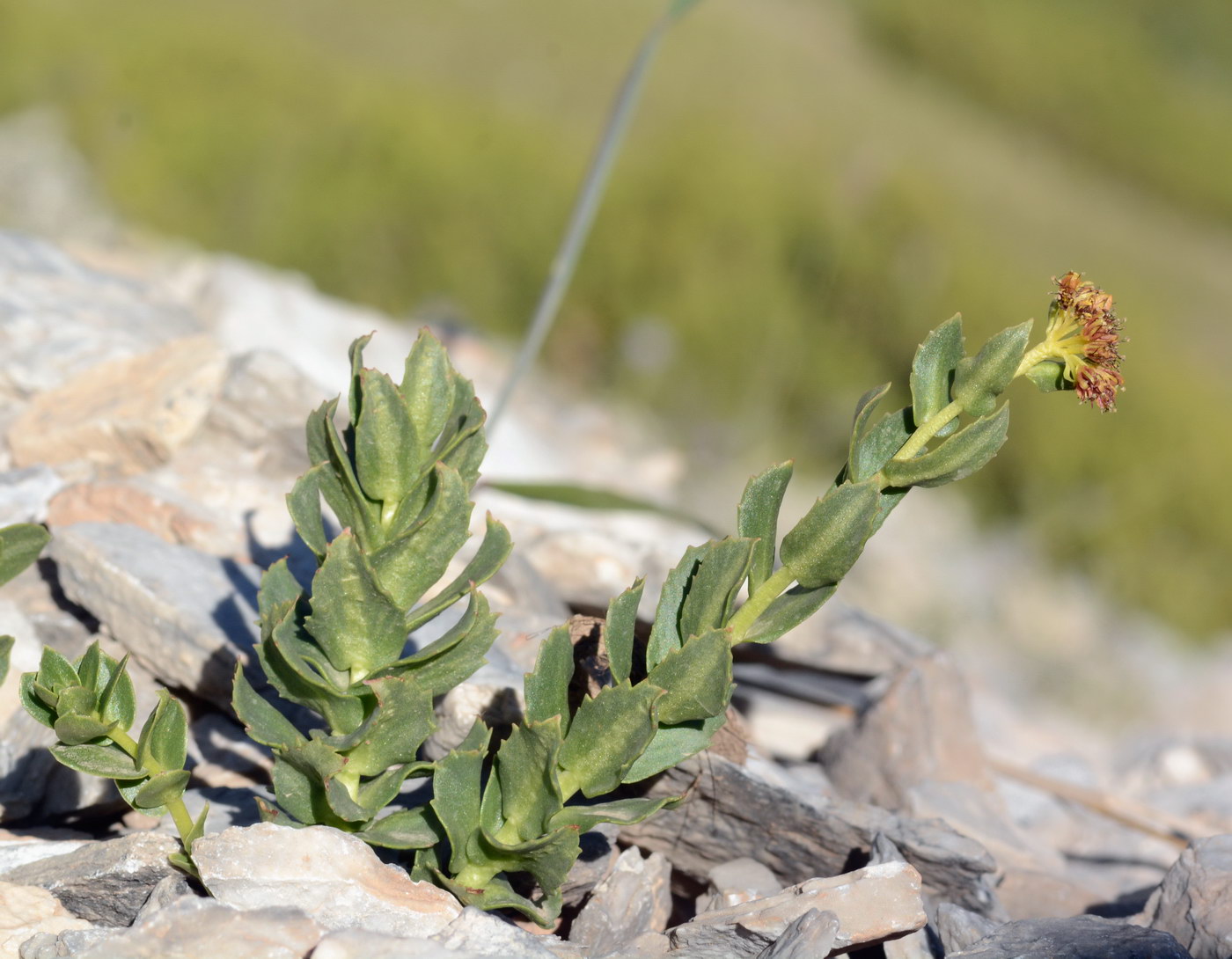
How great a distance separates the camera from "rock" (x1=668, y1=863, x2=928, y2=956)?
4.23 ft

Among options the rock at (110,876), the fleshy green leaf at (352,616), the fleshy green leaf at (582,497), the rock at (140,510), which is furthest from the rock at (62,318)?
the fleshy green leaf at (352,616)

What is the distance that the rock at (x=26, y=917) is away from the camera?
123cm

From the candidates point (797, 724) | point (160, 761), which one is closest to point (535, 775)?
point (160, 761)

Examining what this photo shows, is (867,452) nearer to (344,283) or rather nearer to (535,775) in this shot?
(535,775)

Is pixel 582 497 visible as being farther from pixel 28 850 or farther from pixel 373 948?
pixel 373 948

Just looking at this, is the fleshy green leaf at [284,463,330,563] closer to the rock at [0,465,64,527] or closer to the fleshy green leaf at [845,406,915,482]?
the fleshy green leaf at [845,406,915,482]

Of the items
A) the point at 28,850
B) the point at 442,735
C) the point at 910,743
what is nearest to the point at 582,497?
the point at 910,743

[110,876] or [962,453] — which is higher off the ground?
[962,453]

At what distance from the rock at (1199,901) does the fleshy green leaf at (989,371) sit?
0.72m

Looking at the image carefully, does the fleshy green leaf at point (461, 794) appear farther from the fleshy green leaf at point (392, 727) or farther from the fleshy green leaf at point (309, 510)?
the fleshy green leaf at point (309, 510)

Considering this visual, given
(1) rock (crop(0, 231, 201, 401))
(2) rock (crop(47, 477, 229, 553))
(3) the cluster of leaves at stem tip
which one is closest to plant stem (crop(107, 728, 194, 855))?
(3) the cluster of leaves at stem tip

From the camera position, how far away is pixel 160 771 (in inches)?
48.1

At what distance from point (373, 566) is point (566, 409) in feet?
12.3

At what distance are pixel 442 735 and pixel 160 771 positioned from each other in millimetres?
394
